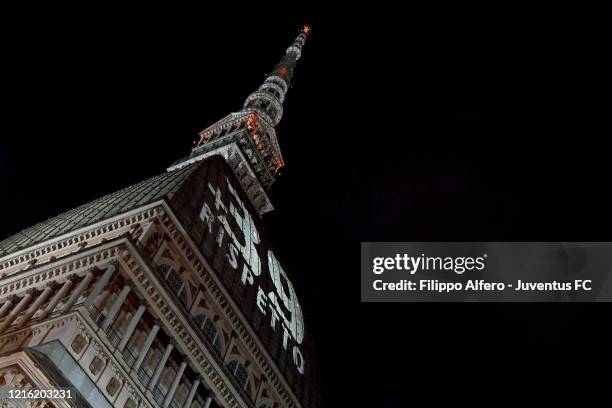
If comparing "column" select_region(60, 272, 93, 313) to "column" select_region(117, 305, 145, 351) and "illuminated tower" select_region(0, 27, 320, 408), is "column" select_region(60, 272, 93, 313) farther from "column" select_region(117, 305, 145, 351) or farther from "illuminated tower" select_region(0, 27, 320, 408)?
"column" select_region(117, 305, 145, 351)

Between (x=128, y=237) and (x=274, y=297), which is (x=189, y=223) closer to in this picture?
(x=128, y=237)

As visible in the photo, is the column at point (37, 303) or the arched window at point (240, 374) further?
the arched window at point (240, 374)

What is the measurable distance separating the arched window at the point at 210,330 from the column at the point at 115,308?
656 centimetres

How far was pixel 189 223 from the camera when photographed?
45.4m

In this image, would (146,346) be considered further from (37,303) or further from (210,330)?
(210,330)

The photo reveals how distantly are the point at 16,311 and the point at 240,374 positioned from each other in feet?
50.5

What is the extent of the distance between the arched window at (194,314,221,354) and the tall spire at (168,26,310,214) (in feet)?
138

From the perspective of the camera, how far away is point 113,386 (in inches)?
1310

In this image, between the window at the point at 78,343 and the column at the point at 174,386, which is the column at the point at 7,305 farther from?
the column at the point at 174,386

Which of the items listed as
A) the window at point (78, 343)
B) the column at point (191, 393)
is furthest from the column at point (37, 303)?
the column at point (191, 393)

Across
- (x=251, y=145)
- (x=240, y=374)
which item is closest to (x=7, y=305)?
(x=240, y=374)

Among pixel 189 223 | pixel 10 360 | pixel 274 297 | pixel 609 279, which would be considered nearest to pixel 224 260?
pixel 189 223

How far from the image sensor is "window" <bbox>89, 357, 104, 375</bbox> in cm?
3250

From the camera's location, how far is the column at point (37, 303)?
36094mm
